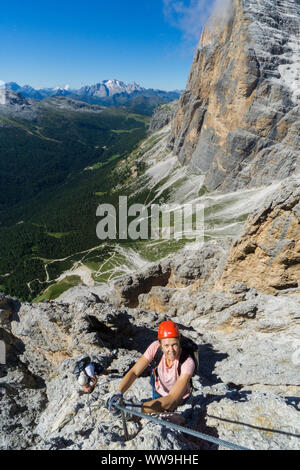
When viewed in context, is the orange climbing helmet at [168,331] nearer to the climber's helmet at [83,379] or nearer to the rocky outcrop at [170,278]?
the climber's helmet at [83,379]

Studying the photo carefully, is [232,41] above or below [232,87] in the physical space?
above

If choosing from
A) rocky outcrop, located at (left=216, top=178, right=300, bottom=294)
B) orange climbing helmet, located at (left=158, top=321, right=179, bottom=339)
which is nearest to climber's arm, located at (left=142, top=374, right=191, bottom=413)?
orange climbing helmet, located at (left=158, top=321, right=179, bottom=339)

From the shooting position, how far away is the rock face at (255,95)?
108 m

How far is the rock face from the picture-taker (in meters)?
108

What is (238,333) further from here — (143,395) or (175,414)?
(175,414)

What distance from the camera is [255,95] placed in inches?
4456

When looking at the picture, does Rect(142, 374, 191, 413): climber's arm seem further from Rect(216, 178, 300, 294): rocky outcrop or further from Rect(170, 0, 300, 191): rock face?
Rect(170, 0, 300, 191): rock face

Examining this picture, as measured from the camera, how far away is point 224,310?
2317 cm

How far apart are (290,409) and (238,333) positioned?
13375 mm

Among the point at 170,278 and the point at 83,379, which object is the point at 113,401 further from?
the point at 170,278

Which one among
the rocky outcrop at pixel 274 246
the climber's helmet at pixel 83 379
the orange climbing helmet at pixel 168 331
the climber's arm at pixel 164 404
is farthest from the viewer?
the rocky outcrop at pixel 274 246

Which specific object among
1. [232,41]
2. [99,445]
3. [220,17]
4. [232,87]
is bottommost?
[99,445]

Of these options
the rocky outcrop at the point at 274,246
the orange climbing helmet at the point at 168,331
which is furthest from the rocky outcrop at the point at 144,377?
the orange climbing helmet at the point at 168,331

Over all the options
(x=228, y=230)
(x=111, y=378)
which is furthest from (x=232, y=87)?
(x=111, y=378)
